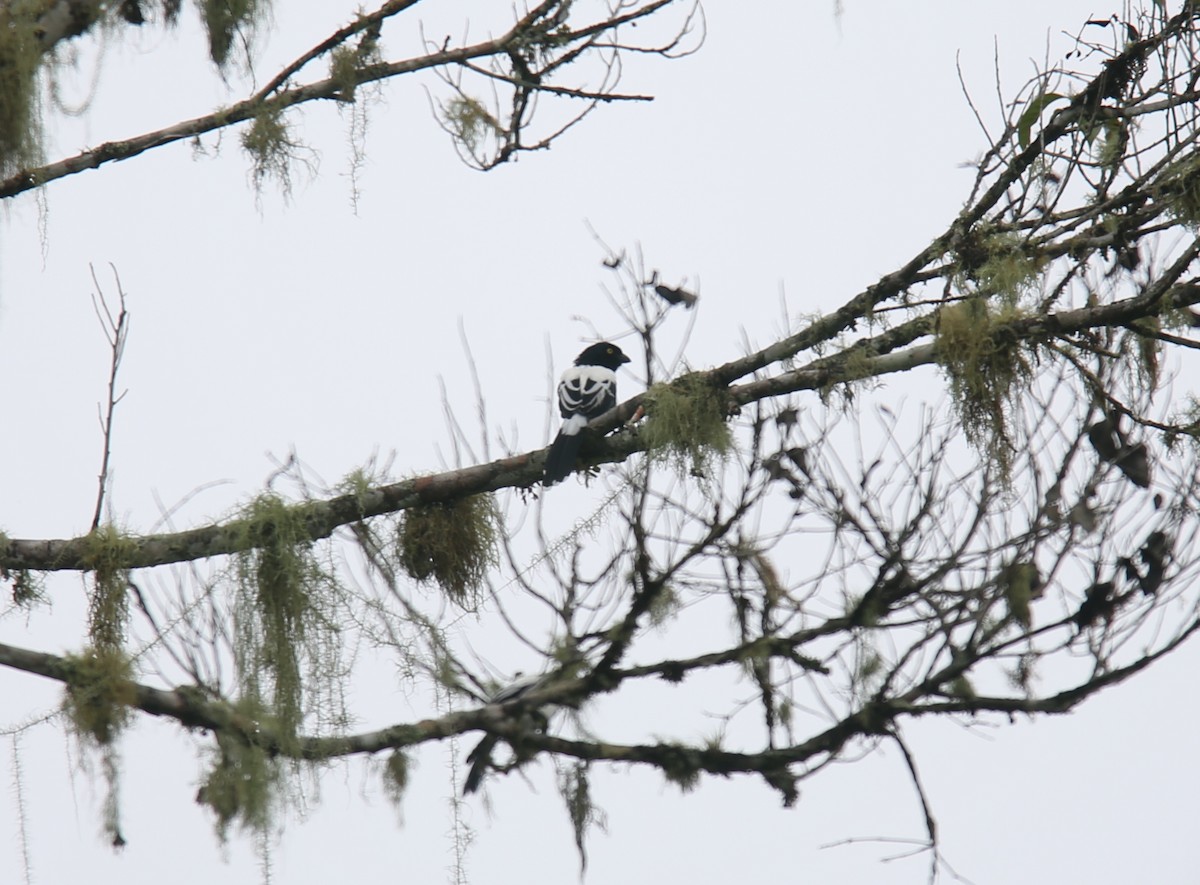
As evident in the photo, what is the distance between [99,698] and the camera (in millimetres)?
3438

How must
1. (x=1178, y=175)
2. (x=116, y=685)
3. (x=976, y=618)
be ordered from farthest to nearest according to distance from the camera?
(x=1178, y=175) < (x=116, y=685) < (x=976, y=618)

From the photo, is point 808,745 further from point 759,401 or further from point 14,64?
point 14,64

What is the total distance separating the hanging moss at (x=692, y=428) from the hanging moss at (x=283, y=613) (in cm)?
114

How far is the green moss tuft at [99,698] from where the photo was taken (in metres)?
3.43

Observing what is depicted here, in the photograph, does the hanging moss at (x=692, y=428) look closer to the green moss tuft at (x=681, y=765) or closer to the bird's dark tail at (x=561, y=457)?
the bird's dark tail at (x=561, y=457)

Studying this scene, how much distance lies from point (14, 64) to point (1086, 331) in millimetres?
3699

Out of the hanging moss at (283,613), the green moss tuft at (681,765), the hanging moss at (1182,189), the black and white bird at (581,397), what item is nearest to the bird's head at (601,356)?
the black and white bird at (581,397)

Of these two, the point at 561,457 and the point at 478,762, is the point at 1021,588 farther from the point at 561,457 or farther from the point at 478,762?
the point at 561,457

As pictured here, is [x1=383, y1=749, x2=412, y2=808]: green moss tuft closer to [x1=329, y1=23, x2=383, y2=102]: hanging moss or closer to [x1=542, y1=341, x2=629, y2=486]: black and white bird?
[x1=542, y1=341, x2=629, y2=486]: black and white bird

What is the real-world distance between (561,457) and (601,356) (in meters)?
1.87

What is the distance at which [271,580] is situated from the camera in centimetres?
421

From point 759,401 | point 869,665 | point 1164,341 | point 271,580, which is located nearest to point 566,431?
point 759,401

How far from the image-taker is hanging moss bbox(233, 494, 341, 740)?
3.88 m

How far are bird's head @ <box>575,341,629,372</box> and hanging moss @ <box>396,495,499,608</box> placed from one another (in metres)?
1.81
